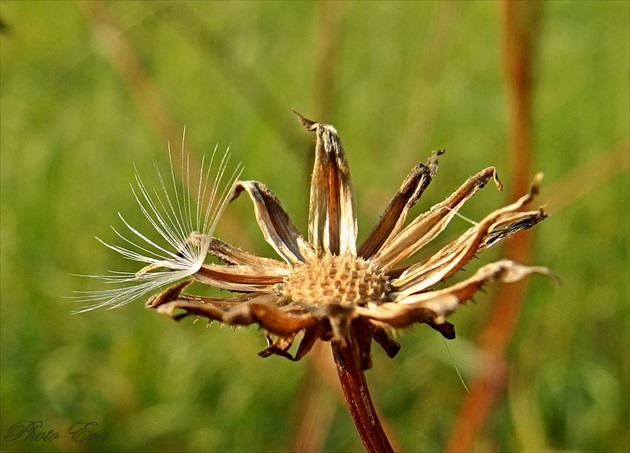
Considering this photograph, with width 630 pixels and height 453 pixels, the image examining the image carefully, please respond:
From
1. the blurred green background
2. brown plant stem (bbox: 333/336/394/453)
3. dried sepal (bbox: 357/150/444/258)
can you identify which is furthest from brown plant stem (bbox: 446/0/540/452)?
brown plant stem (bbox: 333/336/394/453)

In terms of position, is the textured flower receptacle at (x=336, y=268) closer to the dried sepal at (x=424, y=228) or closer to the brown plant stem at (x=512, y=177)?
the dried sepal at (x=424, y=228)

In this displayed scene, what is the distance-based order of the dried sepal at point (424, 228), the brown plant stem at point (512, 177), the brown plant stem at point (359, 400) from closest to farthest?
the brown plant stem at point (359, 400), the dried sepal at point (424, 228), the brown plant stem at point (512, 177)

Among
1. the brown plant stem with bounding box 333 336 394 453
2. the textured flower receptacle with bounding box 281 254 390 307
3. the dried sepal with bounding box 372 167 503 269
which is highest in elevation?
the dried sepal with bounding box 372 167 503 269

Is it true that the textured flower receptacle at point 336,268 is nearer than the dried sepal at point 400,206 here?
Yes

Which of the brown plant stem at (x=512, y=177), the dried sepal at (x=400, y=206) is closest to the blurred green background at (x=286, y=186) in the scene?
the brown plant stem at (x=512, y=177)

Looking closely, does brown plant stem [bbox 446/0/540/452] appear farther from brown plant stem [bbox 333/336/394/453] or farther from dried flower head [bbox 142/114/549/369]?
brown plant stem [bbox 333/336/394/453]

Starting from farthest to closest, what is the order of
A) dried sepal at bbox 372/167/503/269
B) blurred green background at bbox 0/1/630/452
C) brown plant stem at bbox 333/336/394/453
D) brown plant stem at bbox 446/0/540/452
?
blurred green background at bbox 0/1/630/452, brown plant stem at bbox 446/0/540/452, dried sepal at bbox 372/167/503/269, brown plant stem at bbox 333/336/394/453
